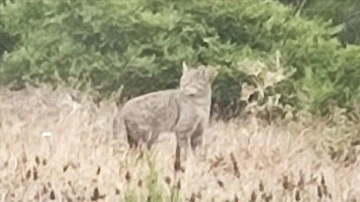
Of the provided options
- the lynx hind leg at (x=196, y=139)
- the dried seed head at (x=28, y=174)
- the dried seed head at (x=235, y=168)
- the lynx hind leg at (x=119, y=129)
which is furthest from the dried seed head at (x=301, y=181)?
the dried seed head at (x=28, y=174)

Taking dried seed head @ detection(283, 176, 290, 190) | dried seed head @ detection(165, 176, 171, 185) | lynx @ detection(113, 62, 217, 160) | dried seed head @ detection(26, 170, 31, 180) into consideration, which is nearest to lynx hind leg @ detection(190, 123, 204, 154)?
lynx @ detection(113, 62, 217, 160)

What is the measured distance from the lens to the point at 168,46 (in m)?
4.29

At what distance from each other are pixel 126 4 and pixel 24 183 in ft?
1.71

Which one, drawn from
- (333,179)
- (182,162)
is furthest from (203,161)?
(333,179)

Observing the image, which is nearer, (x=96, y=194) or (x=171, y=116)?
(x=96, y=194)

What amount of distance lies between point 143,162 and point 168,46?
0.99 feet

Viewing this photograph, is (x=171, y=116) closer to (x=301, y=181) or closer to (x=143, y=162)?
(x=143, y=162)

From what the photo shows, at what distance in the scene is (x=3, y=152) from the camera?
4.22m

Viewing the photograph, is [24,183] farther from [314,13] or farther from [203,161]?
[314,13]

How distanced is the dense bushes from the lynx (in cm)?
4

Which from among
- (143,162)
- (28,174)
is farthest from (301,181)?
(28,174)

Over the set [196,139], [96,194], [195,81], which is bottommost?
[96,194]

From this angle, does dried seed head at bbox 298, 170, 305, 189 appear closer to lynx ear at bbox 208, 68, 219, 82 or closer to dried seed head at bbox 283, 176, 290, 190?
dried seed head at bbox 283, 176, 290, 190

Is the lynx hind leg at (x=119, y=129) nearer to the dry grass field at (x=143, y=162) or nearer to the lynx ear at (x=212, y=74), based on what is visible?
the dry grass field at (x=143, y=162)
